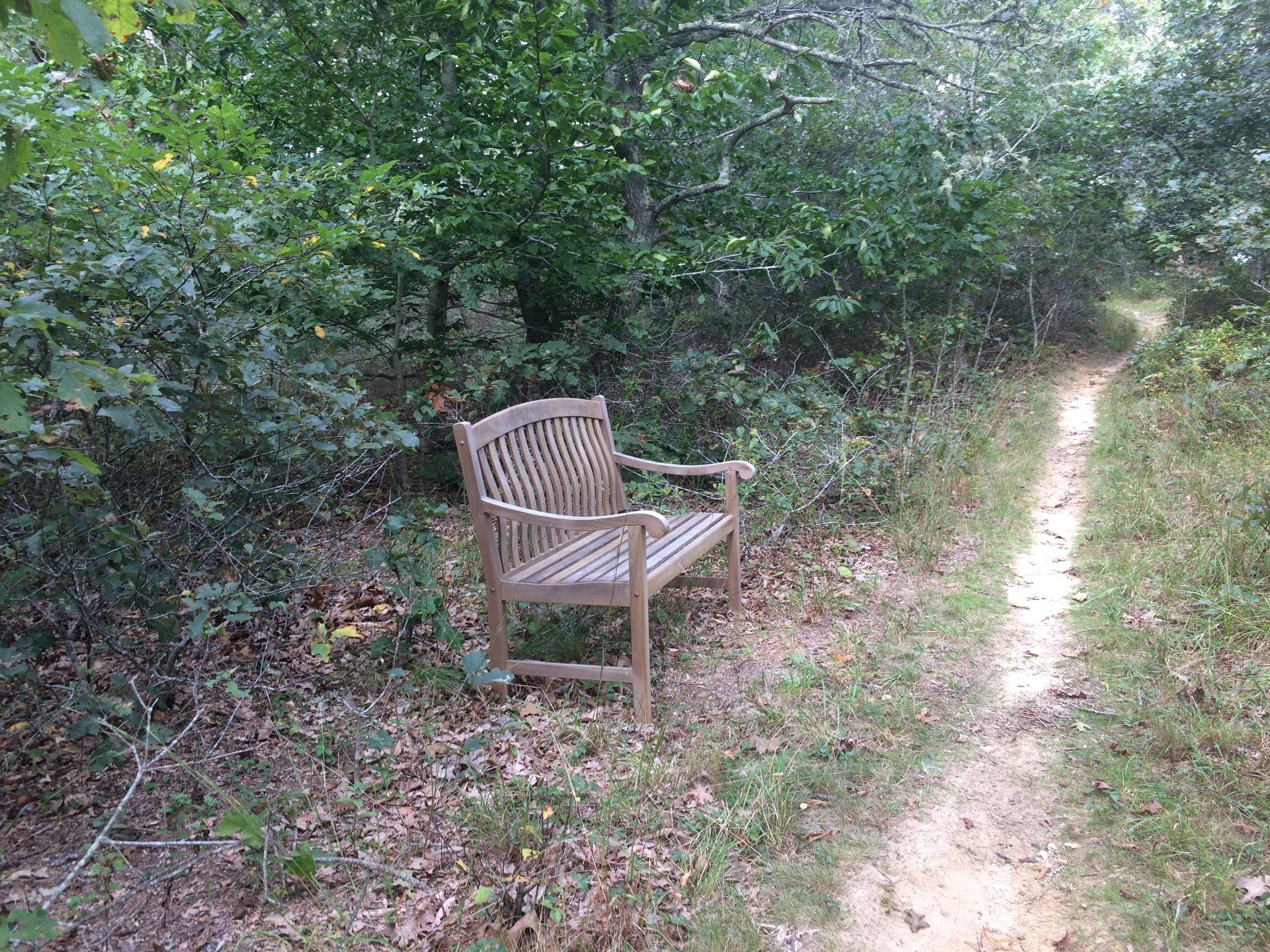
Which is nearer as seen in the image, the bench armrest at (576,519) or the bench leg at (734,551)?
the bench armrest at (576,519)

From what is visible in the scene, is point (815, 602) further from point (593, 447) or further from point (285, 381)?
point (285, 381)

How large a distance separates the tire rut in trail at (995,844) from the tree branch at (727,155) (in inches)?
179

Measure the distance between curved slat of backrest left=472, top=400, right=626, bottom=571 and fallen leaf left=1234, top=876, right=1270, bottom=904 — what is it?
2635mm

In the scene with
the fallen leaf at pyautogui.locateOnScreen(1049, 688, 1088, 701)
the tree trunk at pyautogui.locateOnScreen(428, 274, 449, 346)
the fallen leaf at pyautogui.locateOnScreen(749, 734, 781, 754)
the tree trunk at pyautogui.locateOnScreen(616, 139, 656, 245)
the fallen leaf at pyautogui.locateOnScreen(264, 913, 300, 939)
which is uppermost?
the tree trunk at pyautogui.locateOnScreen(616, 139, 656, 245)

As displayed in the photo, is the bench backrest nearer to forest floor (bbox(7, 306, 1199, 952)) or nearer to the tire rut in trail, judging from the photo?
forest floor (bbox(7, 306, 1199, 952))

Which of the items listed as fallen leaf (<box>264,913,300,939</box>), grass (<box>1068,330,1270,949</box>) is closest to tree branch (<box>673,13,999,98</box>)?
grass (<box>1068,330,1270,949</box>)

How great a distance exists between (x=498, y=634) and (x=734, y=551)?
1.42 m

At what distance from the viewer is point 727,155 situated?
290 inches

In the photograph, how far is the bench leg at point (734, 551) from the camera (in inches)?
172

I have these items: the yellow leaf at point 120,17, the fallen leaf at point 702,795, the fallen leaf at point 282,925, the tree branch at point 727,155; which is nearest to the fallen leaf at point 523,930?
the fallen leaf at point 282,925

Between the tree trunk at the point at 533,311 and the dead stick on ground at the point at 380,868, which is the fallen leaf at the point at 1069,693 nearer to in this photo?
the dead stick on ground at the point at 380,868

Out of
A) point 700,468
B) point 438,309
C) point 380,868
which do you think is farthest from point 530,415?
point 438,309

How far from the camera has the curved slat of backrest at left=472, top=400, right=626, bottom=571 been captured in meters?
3.55

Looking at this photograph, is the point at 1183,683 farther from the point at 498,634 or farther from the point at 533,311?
the point at 533,311
